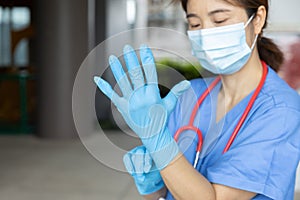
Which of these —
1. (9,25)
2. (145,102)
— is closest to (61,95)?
(9,25)

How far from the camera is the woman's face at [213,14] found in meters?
1.22

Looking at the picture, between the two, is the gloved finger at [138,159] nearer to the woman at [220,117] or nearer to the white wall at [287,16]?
the woman at [220,117]

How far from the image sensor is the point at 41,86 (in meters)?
6.41

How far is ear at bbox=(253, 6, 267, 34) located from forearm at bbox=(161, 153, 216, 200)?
1.55 feet

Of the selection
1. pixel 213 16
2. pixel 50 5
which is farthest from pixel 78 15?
pixel 213 16

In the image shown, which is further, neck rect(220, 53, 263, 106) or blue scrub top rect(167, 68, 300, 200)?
neck rect(220, 53, 263, 106)

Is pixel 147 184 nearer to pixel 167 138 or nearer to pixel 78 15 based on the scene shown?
pixel 167 138

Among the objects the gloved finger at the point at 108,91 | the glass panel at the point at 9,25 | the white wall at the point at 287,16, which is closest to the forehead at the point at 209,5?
the gloved finger at the point at 108,91

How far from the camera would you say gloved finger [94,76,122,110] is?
41.5 inches

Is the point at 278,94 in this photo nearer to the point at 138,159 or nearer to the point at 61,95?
the point at 138,159

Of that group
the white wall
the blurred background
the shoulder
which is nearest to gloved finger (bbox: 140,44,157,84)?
the shoulder

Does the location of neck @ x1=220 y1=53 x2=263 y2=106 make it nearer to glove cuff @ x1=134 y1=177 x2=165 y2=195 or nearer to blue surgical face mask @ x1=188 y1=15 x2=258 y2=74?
blue surgical face mask @ x1=188 y1=15 x2=258 y2=74

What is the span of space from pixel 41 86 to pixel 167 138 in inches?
219

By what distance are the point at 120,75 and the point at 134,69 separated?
0.12 feet
